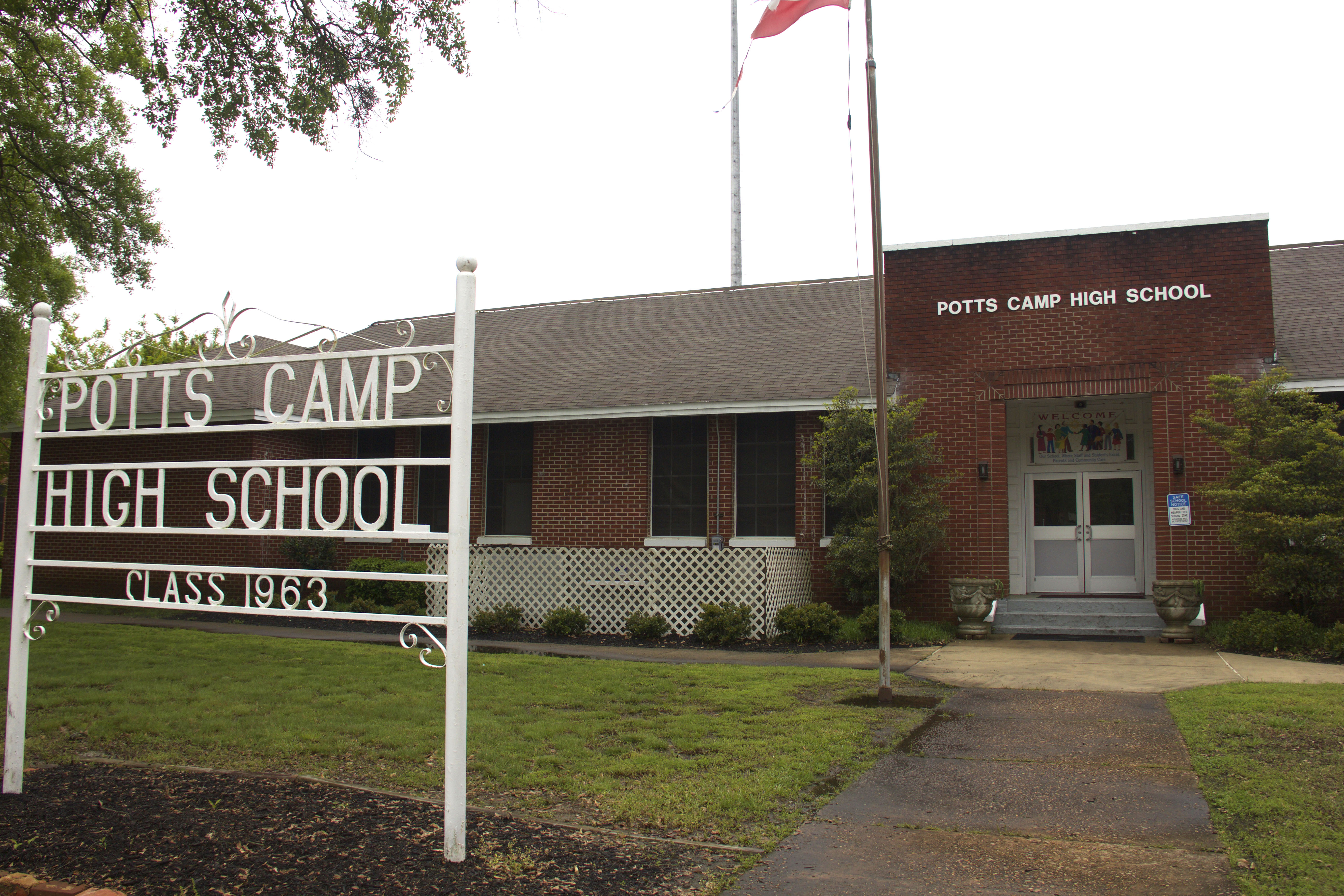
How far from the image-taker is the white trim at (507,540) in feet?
53.7

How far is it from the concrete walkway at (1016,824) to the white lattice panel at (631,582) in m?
5.87

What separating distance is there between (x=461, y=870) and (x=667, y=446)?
38.3ft

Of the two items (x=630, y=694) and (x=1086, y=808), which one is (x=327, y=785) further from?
(x=1086, y=808)

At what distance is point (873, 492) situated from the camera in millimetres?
12711

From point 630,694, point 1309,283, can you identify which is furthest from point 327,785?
point 1309,283

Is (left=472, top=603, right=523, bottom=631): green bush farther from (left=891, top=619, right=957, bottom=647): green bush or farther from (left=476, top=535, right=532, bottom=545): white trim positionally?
(left=891, top=619, right=957, bottom=647): green bush

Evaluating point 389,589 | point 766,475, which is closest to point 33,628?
point 389,589

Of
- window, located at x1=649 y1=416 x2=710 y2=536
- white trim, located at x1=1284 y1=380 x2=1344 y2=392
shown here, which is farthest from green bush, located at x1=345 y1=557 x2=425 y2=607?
white trim, located at x1=1284 y1=380 x2=1344 y2=392

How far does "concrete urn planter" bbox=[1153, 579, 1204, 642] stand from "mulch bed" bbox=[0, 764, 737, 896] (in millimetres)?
9613

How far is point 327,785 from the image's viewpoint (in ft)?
17.9

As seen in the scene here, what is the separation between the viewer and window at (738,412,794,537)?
49.1 ft

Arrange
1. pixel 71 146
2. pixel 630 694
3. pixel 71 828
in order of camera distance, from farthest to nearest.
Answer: pixel 71 146, pixel 630 694, pixel 71 828

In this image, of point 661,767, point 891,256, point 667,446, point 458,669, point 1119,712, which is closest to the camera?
point 458,669

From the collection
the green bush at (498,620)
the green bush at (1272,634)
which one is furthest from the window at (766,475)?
the green bush at (1272,634)
